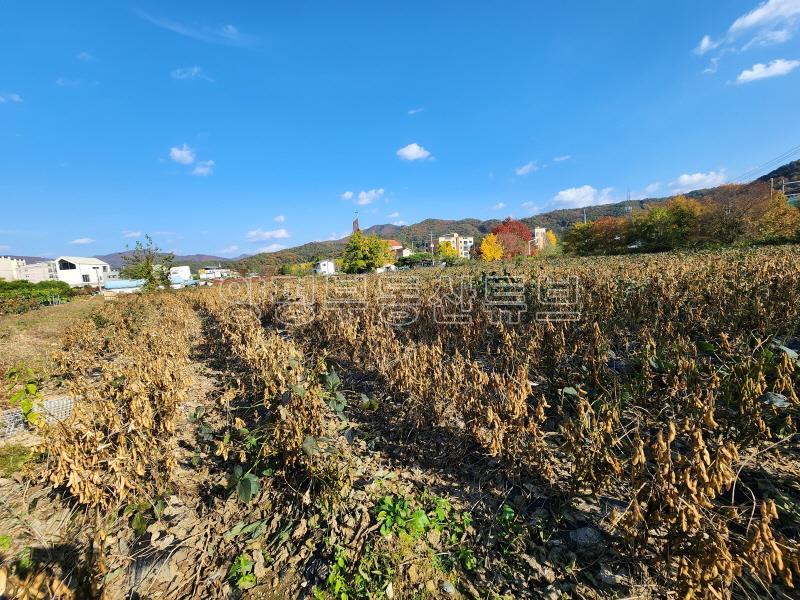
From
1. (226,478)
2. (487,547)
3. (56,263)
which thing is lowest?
(487,547)

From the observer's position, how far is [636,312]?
4.66 metres

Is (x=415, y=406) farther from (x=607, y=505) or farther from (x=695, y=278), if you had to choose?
(x=695, y=278)

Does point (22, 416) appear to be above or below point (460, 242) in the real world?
below

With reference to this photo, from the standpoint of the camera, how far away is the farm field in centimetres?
162

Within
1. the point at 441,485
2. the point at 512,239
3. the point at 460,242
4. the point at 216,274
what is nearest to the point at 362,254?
the point at 512,239

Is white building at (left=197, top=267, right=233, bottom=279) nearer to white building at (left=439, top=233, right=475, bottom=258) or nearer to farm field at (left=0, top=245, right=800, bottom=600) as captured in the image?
farm field at (left=0, top=245, right=800, bottom=600)

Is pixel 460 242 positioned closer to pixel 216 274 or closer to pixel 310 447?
pixel 216 274

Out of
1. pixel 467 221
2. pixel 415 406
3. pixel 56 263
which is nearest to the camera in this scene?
pixel 415 406

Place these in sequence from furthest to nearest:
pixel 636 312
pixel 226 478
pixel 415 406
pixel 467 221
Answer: pixel 467 221 → pixel 636 312 → pixel 415 406 → pixel 226 478

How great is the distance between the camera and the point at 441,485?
2.49 meters

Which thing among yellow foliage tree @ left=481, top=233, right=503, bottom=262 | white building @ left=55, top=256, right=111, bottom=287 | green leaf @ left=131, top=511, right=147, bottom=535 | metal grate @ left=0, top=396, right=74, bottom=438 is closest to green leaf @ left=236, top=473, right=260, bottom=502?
green leaf @ left=131, top=511, right=147, bottom=535

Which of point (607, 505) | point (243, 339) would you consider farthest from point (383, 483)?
point (243, 339)

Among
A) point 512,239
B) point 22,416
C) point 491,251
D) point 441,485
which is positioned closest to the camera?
point 441,485

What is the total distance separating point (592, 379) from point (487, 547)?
2.00 metres
